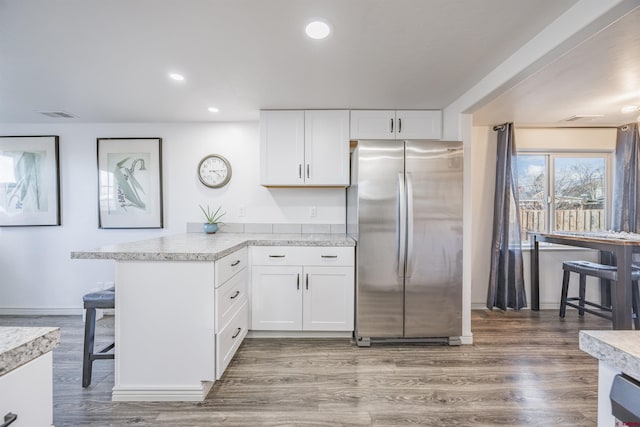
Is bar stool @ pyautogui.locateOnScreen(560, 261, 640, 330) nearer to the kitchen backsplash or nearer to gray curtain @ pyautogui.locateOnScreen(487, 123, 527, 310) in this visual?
gray curtain @ pyautogui.locateOnScreen(487, 123, 527, 310)

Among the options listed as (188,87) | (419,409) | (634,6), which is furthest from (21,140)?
(634,6)

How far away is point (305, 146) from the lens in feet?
9.48

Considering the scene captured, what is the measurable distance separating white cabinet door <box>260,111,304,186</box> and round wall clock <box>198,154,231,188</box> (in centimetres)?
62

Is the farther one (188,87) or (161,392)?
(188,87)

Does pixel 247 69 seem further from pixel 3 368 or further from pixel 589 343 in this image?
pixel 589 343

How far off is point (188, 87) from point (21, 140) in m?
2.43

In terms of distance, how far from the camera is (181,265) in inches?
71.4

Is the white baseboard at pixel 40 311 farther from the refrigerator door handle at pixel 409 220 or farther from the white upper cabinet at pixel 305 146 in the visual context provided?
the refrigerator door handle at pixel 409 220

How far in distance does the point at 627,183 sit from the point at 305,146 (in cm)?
364

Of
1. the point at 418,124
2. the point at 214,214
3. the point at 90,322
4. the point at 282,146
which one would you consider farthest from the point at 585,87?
the point at 90,322

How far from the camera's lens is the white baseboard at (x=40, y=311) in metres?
3.27

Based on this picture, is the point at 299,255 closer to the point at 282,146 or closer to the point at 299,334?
the point at 299,334

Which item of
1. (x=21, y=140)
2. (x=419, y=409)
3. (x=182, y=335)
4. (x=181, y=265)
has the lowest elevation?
(x=419, y=409)

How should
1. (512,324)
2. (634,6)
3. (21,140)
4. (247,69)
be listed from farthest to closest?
(21,140) → (512,324) → (247,69) → (634,6)
